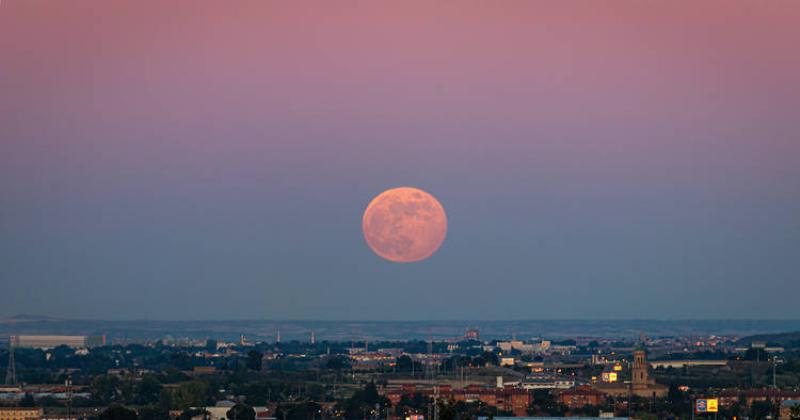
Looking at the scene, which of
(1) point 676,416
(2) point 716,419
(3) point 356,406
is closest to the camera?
(2) point 716,419

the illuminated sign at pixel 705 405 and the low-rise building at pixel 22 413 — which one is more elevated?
the illuminated sign at pixel 705 405

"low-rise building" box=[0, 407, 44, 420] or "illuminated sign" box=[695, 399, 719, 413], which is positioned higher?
"illuminated sign" box=[695, 399, 719, 413]

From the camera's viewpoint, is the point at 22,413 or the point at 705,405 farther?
the point at 22,413

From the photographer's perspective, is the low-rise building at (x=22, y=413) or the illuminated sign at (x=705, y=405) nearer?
the illuminated sign at (x=705, y=405)

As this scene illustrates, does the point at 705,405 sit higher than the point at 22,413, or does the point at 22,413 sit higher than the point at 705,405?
the point at 705,405

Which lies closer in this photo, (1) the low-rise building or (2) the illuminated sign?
(2) the illuminated sign

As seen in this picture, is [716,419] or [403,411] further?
[403,411]

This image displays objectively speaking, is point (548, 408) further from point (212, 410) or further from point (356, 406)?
point (212, 410)

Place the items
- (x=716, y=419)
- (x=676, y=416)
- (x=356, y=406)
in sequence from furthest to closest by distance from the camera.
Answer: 1. (x=356, y=406)
2. (x=676, y=416)
3. (x=716, y=419)

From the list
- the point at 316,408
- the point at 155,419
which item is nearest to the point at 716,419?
the point at 316,408
